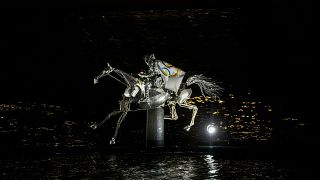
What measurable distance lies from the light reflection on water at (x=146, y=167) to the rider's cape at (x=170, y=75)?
837 mm

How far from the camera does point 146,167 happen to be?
4.06 meters

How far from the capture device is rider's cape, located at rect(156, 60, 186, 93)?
5.11 meters

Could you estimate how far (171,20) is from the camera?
284 inches

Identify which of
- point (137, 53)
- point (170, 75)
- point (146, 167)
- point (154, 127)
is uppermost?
point (137, 53)

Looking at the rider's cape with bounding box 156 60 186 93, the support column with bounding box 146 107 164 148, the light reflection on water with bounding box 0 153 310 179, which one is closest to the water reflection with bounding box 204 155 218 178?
the light reflection on water with bounding box 0 153 310 179

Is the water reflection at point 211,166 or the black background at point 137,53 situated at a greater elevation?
the black background at point 137,53

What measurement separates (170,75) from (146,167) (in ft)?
4.72

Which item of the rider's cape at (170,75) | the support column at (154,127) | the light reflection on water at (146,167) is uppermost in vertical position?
the rider's cape at (170,75)

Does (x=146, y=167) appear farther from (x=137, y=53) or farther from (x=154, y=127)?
(x=137, y=53)

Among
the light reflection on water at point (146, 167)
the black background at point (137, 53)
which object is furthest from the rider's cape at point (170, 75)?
the black background at point (137, 53)

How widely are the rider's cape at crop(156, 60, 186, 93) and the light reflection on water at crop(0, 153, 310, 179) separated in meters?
0.84

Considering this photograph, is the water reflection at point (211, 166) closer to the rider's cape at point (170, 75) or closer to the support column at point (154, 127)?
the support column at point (154, 127)

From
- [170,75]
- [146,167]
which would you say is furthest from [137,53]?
[146,167]

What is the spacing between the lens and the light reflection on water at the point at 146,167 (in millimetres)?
3609
